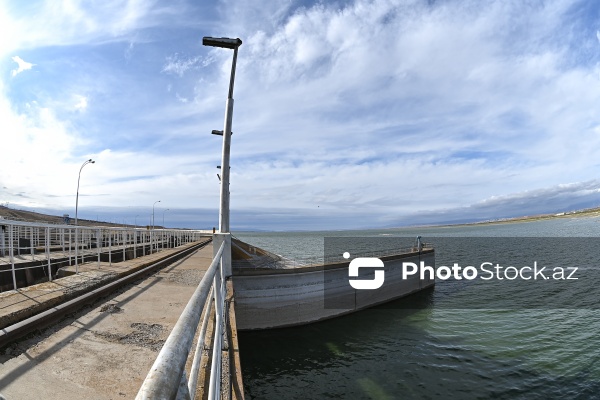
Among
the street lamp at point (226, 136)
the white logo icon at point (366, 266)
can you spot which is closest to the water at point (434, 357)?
the white logo icon at point (366, 266)

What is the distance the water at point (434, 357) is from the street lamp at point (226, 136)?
6.28 m

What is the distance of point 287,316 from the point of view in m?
18.3

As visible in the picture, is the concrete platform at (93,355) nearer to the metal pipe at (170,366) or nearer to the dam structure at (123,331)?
the dam structure at (123,331)

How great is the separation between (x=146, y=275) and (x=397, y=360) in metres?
10.5

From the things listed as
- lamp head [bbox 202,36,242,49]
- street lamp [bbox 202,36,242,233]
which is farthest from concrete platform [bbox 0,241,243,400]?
lamp head [bbox 202,36,242,49]

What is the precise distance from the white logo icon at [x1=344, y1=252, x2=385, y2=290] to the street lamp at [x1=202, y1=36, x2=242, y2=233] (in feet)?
46.4

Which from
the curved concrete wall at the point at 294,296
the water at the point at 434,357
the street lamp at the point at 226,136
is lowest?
the water at the point at 434,357

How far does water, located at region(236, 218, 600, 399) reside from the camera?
37.0 feet

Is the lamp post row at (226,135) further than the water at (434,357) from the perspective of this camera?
No

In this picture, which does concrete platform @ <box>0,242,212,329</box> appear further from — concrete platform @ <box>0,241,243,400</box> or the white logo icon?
the white logo icon

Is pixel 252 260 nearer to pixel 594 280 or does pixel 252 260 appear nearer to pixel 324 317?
pixel 324 317

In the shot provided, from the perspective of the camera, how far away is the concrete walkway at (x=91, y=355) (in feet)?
10.3

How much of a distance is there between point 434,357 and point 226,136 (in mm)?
12228

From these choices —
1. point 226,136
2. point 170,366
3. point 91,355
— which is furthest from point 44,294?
point 226,136
